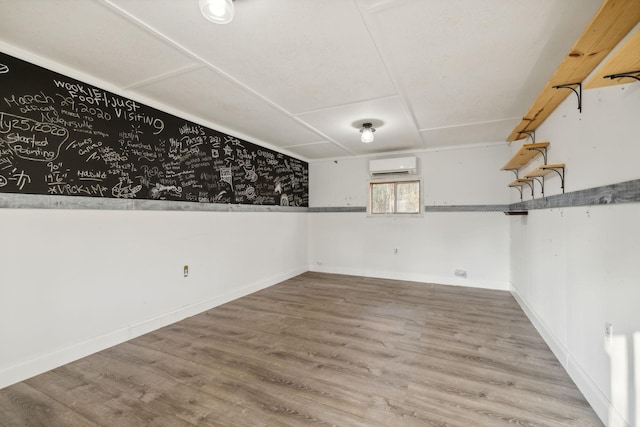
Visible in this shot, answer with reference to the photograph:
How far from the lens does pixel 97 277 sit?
2451 millimetres

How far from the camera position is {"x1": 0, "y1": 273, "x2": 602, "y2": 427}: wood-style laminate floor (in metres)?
1.69

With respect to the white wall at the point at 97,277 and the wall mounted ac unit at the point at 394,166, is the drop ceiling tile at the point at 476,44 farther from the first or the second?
the white wall at the point at 97,277

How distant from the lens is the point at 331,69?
2264 millimetres

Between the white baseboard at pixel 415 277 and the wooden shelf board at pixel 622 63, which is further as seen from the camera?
the white baseboard at pixel 415 277

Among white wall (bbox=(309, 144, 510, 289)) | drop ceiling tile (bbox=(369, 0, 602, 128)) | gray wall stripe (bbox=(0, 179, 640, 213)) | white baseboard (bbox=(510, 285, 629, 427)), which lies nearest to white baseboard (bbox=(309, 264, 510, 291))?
white wall (bbox=(309, 144, 510, 289))

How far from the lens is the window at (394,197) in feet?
16.9

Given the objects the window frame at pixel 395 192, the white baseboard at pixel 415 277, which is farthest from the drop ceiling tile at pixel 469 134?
the white baseboard at pixel 415 277

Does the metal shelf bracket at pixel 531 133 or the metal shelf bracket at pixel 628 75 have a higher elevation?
the metal shelf bracket at pixel 531 133

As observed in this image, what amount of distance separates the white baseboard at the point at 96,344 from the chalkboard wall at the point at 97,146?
4.18ft

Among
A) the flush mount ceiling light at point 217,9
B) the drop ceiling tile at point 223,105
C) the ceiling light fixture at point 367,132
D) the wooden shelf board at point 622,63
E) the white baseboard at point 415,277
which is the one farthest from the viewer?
the white baseboard at point 415,277

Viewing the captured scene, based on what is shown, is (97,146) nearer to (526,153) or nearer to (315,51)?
(315,51)

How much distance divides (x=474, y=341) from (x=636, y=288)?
5.07 ft

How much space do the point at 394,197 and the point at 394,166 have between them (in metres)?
0.64

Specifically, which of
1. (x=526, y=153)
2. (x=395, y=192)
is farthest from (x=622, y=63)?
(x=395, y=192)
